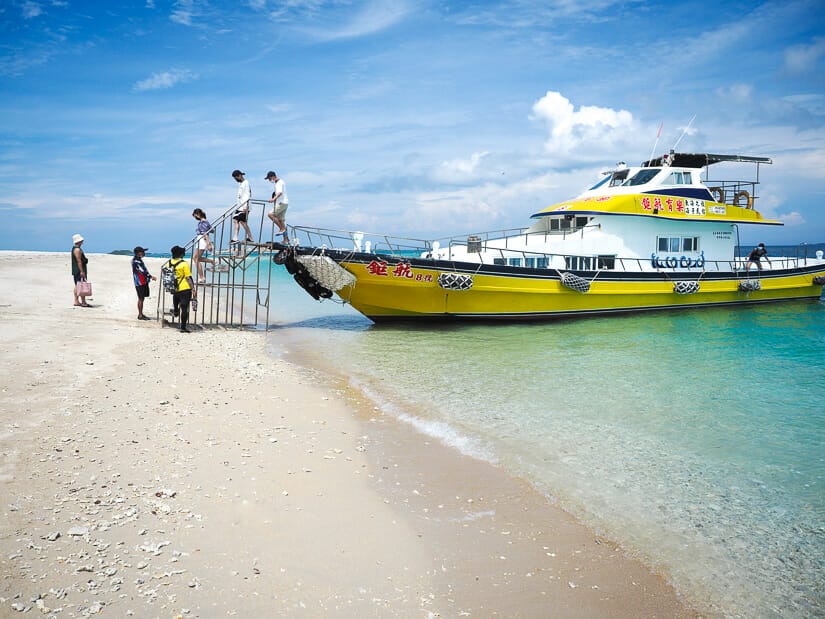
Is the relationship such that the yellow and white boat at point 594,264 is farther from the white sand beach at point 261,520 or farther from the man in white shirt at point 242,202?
the white sand beach at point 261,520

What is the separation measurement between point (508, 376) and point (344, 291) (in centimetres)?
630

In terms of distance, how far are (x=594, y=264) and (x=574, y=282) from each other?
159 cm

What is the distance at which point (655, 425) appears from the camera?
812 cm

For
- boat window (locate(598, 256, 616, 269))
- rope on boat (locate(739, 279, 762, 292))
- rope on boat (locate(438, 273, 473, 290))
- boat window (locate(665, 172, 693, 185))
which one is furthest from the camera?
rope on boat (locate(739, 279, 762, 292))

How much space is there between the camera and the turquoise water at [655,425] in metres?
4.76

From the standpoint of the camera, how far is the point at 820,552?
4.82 metres

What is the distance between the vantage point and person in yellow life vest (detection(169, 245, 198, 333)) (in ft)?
42.2

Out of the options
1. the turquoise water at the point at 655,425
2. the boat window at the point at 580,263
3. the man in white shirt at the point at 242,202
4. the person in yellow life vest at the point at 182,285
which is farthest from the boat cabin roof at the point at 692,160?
the person in yellow life vest at the point at 182,285

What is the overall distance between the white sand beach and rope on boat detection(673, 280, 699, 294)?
16.9 metres

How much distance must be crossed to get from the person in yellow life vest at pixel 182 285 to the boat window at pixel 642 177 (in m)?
16.6

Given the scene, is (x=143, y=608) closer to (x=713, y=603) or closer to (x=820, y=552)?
(x=713, y=603)

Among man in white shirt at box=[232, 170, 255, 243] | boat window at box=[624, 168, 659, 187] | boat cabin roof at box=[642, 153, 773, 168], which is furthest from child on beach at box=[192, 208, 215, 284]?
boat cabin roof at box=[642, 153, 773, 168]

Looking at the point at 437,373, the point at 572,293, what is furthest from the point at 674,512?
the point at 572,293

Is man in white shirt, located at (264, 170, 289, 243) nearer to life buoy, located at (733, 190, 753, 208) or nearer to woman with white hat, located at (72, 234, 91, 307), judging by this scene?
woman with white hat, located at (72, 234, 91, 307)
